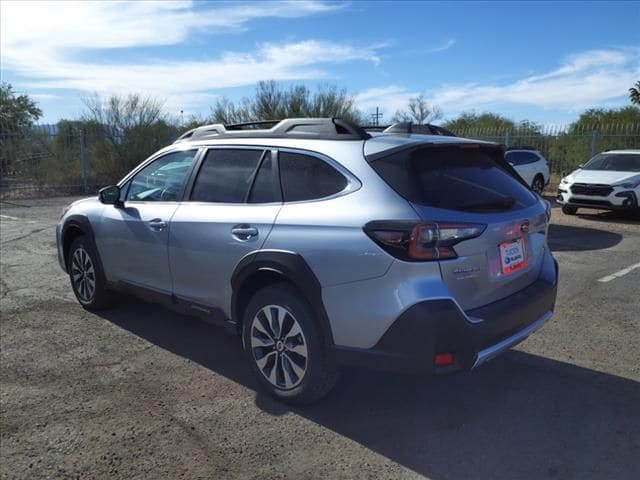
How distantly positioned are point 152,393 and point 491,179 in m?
2.71

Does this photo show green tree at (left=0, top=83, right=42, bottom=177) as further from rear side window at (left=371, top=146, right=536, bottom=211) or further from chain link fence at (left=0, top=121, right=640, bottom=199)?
rear side window at (left=371, top=146, right=536, bottom=211)

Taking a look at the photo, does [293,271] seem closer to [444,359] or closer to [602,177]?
[444,359]

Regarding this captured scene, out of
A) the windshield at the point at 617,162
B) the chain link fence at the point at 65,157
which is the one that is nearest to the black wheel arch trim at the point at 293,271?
the windshield at the point at 617,162

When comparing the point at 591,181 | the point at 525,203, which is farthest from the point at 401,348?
the point at 591,181

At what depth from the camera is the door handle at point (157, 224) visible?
171 inches

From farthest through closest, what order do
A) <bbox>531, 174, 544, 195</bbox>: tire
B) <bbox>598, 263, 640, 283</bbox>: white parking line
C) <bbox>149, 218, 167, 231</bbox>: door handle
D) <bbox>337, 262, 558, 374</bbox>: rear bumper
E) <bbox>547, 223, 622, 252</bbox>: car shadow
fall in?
<bbox>531, 174, 544, 195</bbox>: tire < <bbox>547, 223, 622, 252</bbox>: car shadow < <bbox>598, 263, 640, 283</bbox>: white parking line < <bbox>149, 218, 167, 231</bbox>: door handle < <bbox>337, 262, 558, 374</bbox>: rear bumper

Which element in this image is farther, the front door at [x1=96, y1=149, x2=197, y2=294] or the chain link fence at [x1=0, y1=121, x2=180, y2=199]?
the chain link fence at [x1=0, y1=121, x2=180, y2=199]

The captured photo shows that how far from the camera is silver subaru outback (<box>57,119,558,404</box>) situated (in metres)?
2.96

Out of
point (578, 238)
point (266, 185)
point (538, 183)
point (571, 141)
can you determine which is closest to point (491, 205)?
point (266, 185)

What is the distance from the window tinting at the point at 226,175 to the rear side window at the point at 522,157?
13.3 meters

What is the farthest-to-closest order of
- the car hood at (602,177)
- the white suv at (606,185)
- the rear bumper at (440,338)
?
the car hood at (602,177)
the white suv at (606,185)
the rear bumper at (440,338)

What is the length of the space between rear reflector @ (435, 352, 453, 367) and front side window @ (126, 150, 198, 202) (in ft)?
8.04

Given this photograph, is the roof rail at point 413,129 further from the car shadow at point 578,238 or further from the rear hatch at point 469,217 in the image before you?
the car shadow at point 578,238

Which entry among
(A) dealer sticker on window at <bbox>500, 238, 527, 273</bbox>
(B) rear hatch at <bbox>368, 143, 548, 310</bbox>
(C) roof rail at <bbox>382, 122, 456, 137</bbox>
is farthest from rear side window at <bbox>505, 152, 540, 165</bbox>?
(A) dealer sticker on window at <bbox>500, 238, 527, 273</bbox>
